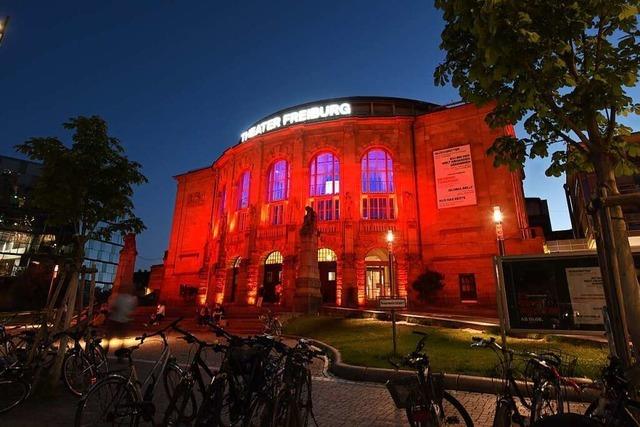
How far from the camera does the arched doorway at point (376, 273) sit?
104ft

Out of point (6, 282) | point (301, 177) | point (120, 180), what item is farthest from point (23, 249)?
point (120, 180)

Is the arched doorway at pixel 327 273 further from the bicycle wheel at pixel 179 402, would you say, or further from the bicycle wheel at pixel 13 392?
the bicycle wheel at pixel 179 402

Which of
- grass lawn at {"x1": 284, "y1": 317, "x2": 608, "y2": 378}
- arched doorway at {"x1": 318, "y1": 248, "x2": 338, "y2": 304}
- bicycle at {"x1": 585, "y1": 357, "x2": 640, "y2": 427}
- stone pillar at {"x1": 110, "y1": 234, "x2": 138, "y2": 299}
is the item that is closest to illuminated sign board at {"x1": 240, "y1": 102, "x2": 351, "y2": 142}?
arched doorway at {"x1": 318, "y1": 248, "x2": 338, "y2": 304}

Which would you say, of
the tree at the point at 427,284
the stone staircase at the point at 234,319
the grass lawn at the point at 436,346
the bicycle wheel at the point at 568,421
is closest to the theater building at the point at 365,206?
the tree at the point at 427,284

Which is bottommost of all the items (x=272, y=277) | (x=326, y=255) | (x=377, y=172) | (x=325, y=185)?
(x=272, y=277)

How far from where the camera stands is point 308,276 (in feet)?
81.3

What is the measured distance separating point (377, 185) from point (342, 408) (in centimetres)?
2876

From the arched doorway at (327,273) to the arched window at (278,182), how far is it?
7.22m

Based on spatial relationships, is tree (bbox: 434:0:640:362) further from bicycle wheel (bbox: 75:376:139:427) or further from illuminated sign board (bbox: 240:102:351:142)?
illuminated sign board (bbox: 240:102:351:142)

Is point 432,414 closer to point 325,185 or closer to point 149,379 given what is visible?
point 149,379

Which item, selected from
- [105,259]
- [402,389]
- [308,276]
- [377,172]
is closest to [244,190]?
[377,172]

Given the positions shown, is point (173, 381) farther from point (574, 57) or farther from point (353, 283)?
point (353, 283)

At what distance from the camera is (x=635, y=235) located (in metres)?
21.7

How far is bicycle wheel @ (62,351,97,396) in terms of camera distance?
25.3ft
